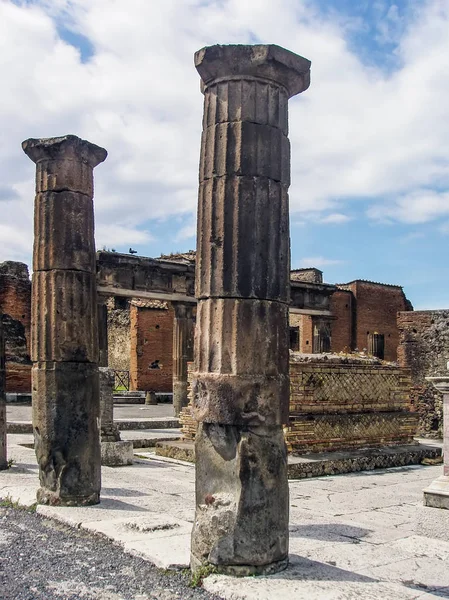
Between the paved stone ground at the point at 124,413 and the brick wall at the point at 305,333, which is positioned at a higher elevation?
the brick wall at the point at 305,333

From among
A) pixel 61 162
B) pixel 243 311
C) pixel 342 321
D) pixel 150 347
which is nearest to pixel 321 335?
pixel 342 321

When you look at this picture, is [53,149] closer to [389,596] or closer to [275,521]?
[275,521]

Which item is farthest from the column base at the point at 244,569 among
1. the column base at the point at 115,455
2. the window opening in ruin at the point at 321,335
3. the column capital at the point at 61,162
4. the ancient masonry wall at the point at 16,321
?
the ancient masonry wall at the point at 16,321

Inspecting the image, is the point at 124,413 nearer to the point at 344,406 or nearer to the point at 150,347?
the point at 150,347

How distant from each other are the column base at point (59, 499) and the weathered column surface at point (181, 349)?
34.6 ft

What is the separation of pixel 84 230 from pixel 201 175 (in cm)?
266

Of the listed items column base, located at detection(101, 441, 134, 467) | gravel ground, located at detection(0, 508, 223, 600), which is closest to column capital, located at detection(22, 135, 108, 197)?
gravel ground, located at detection(0, 508, 223, 600)

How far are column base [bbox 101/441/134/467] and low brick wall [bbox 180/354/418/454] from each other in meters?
1.41

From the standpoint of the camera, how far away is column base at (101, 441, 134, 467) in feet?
32.3

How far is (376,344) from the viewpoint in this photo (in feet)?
95.0

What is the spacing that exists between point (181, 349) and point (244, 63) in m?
14.0

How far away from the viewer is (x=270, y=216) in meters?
4.85

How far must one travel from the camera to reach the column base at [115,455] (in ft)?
32.3

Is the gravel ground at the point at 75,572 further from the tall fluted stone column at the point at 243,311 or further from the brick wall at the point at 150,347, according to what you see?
the brick wall at the point at 150,347
